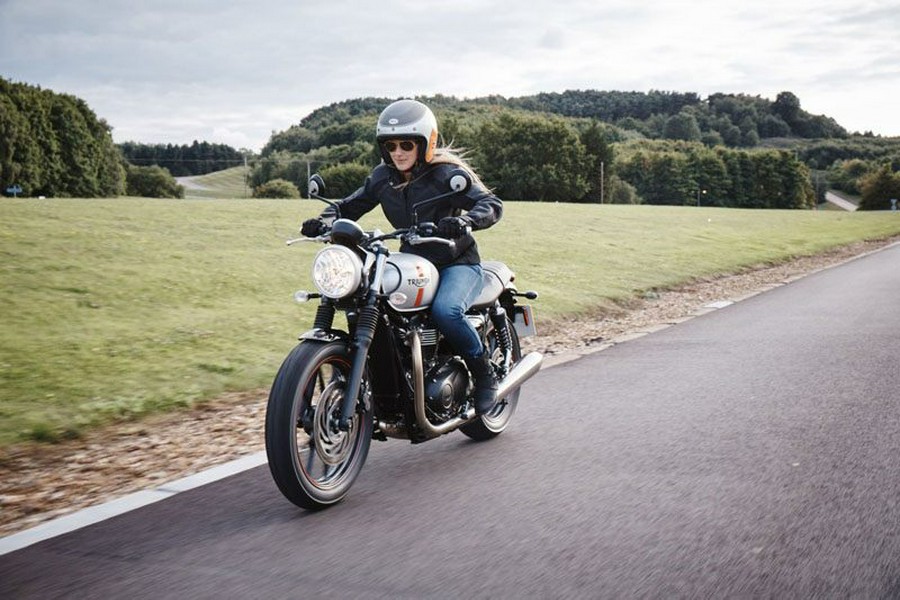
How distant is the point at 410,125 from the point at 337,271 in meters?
1.13

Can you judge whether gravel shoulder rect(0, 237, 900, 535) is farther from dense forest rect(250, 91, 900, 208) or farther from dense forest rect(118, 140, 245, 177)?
dense forest rect(118, 140, 245, 177)

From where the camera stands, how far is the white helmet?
5188 mm

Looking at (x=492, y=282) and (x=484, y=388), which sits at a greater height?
(x=492, y=282)

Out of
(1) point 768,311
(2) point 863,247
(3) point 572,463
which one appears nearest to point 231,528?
(3) point 572,463

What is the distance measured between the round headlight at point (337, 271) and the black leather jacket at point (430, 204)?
36.9 inches

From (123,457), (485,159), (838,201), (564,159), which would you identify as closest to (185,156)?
(485,159)

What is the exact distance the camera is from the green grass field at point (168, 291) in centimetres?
752

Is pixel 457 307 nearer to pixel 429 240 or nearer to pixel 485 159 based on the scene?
pixel 429 240

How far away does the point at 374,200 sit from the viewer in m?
5.69

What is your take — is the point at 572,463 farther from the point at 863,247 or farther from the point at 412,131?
the point at 863,247

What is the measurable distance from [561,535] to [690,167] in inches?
6069

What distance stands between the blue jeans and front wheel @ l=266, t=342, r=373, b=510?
0.73 metres

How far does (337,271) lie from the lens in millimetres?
4523

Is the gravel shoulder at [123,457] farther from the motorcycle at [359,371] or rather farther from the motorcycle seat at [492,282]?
the motorcycle seat at [492,282]
